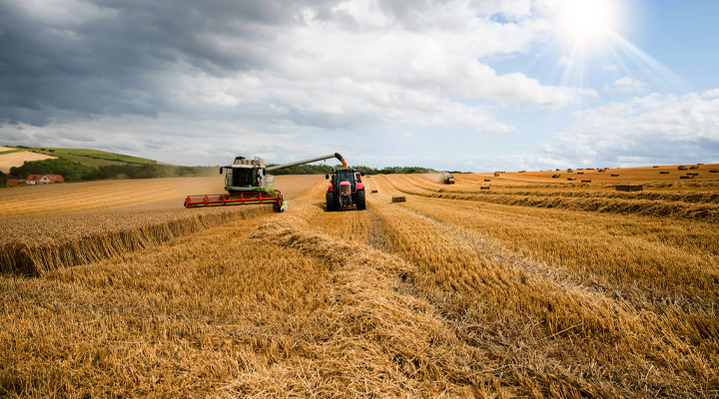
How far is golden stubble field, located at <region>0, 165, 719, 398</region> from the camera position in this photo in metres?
2.44

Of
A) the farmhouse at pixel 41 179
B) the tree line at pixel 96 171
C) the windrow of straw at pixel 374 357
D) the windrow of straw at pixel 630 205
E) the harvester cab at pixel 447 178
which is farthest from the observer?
the tree line at pixel 96 171

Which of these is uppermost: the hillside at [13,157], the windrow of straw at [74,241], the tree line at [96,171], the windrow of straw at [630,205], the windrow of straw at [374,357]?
the hillside at [13,157]

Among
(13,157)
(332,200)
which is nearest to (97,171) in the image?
(13,157)

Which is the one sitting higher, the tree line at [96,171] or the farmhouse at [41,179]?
the tree line at [96,171]

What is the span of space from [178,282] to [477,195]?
19.8m

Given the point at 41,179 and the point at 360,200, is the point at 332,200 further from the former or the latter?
the point at 41,179

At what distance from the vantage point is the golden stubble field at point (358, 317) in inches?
96.0

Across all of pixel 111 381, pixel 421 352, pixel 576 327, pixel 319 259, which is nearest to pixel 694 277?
pixel 576 327

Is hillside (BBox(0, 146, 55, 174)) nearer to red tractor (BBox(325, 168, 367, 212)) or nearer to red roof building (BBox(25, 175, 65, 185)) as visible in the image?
red roof building (BBox(25, 175, 65, 185))

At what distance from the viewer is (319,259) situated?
6.13 metres

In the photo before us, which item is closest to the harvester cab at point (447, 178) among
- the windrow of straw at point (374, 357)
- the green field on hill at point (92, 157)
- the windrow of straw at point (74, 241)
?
the windrow of straw at point (74, 241)

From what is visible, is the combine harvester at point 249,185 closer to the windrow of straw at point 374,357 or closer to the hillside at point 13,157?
the windrow of straw at point 374,357

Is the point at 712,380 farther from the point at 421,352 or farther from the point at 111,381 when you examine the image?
the point at 111,381

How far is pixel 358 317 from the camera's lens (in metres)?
3.47
